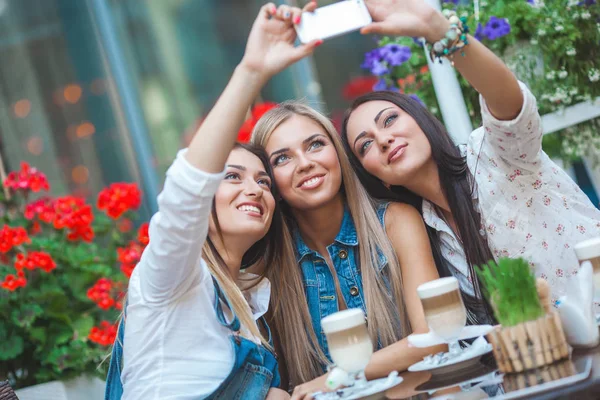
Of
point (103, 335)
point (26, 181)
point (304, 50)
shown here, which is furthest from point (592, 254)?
point (26, 181)

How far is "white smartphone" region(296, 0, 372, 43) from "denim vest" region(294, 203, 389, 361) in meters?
0.90

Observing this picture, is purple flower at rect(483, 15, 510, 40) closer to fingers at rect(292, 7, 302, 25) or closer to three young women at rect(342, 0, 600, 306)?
three young women at rect(342, 0, 600, 306)

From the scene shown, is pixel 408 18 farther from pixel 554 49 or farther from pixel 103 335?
pixel 103 335

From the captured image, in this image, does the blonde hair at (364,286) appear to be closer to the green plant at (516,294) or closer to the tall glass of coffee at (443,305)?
the tall glass of coffee at (443,305)

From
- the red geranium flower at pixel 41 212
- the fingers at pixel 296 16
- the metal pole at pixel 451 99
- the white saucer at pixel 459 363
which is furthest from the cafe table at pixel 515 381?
the red geranium flower at pixel 41 212

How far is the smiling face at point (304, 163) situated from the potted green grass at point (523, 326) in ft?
3.20

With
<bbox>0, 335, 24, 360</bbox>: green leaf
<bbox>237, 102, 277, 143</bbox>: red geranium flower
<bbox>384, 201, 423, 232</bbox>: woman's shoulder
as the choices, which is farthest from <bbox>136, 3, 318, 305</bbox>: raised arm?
<bbox>237, 102, 277, 143</bbox>: red geranium flower

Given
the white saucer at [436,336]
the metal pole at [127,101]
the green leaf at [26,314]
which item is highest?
the metal pole at [127,101]

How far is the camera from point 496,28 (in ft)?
10.5

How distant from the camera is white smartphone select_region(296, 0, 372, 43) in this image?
6.08ft

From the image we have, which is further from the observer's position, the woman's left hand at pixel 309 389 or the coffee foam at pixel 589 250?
the woman's left hand at pixel 309 389

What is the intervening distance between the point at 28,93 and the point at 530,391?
505 centimetres

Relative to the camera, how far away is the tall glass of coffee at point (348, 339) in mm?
1761

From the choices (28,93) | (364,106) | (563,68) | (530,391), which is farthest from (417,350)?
(28,93)
